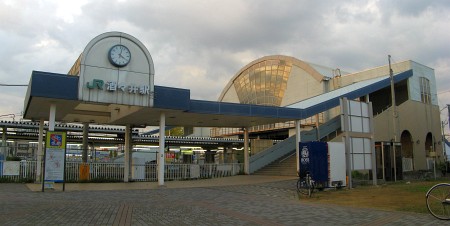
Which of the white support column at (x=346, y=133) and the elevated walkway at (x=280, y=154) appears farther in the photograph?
the elevated walkway at (x=280, y=154)

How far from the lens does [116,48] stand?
Result: 57.6ft

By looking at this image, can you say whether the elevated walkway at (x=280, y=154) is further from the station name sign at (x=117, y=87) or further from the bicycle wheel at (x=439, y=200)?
the bicycle wheel at (x=439, y=200)

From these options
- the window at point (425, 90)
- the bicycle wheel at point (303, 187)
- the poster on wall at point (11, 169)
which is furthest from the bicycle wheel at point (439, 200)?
the window at point (425, 90)

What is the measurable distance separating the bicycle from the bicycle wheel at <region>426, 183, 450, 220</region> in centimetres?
612

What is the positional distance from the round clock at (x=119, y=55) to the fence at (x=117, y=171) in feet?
23.4

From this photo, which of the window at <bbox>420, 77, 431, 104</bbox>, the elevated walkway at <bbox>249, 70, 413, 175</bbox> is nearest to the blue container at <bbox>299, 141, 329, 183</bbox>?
the elevated walkway at <bbox>249, 70, 413, 175</bbox>

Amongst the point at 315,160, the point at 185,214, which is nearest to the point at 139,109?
the point at 315,160

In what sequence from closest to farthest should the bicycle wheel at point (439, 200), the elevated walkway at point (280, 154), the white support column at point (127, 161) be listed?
the bicycle wheel at point (439, 200) → the white support column at point (127, 161) → the elevated walkway at point (280, 154)

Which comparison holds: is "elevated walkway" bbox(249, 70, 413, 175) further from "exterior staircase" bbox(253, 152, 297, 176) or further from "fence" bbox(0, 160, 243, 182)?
"fence" bbox(0, 160, 243, 182)

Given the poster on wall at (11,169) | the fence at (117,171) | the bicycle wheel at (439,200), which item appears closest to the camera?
the bicycle wheel at (439,200)

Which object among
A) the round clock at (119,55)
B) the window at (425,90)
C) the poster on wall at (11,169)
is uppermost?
the window at (425,90)

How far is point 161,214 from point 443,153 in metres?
46.4

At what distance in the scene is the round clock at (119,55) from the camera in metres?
17.3

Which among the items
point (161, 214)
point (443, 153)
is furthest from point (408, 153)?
point (161, 214)
